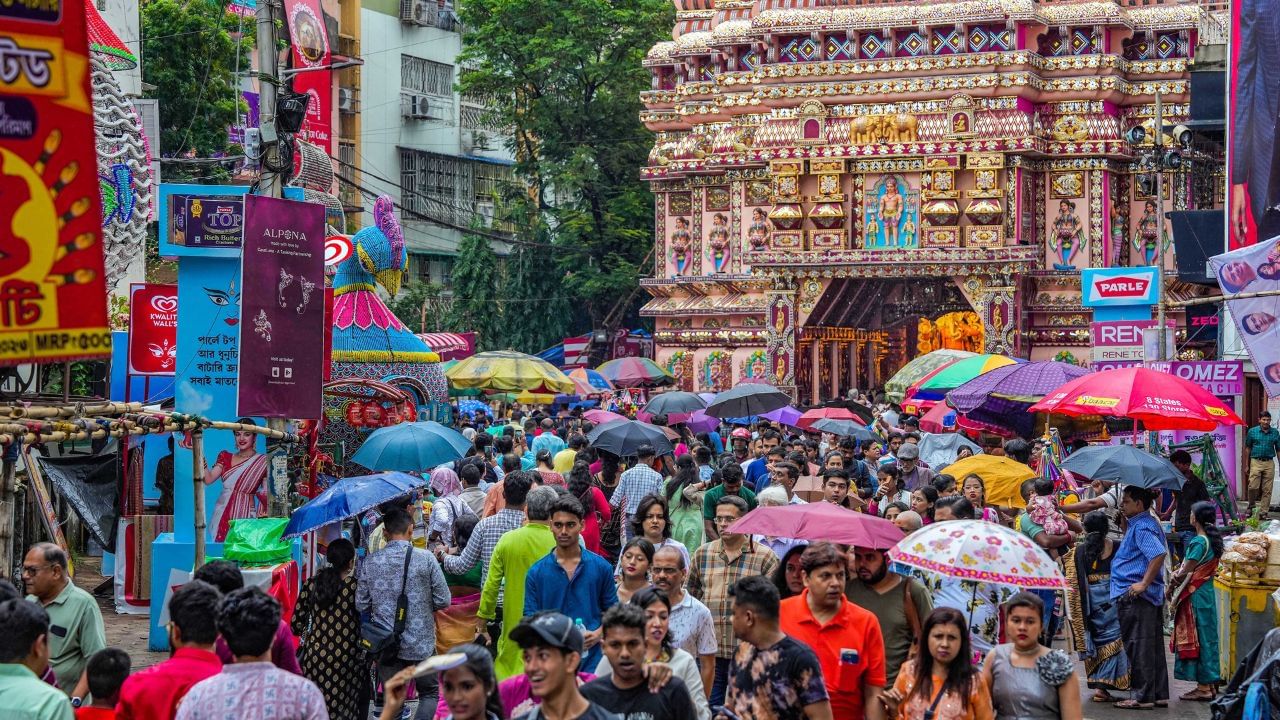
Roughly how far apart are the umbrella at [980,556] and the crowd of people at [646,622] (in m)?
0.19

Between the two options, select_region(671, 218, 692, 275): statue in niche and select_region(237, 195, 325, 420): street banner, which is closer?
select_region(237, 195, 325, 420): street banner

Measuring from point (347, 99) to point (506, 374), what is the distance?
80.6 feet

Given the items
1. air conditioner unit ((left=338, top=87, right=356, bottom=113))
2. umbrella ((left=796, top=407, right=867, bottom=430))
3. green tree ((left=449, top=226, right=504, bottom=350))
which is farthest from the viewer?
air conditioner unit ((left=338, top=87, right=356, bottom=113))

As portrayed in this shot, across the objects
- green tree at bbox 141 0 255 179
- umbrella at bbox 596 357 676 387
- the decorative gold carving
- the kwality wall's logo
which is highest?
green tree at bbox 141 0 255 179

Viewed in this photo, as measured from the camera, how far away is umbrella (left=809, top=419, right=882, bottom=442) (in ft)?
65.9

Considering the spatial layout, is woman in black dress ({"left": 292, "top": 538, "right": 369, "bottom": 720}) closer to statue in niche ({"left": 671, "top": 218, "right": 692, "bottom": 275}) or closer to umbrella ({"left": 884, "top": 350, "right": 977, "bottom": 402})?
umbrella ({"left": 884, "top": 350, "right": 977, "bottom": 402})

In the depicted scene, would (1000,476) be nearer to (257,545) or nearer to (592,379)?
(257,545)

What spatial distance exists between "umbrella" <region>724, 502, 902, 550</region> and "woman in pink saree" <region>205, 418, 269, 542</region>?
5439mm

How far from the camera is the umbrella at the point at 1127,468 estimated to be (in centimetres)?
1257

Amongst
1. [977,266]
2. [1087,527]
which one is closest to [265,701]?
[1087,527]

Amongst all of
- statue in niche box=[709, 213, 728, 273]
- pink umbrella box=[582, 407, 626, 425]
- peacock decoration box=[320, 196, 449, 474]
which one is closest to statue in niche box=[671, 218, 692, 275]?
statue in niche box=[709, 213, 728, 273]

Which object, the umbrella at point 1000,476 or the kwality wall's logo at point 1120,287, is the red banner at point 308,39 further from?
the umbrella at point 1000,476

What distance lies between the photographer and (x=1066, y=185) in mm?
33375

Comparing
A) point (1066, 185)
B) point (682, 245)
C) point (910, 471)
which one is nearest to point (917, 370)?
point (910, 471)
